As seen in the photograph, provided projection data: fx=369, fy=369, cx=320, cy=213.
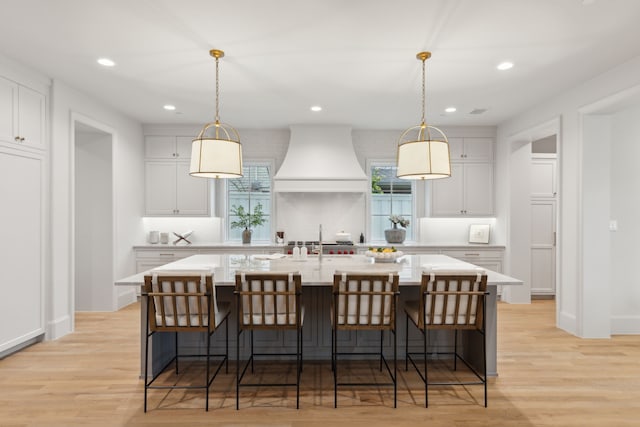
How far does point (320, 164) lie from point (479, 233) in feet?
9.13

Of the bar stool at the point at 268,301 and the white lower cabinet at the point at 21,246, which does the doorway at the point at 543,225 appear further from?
the white lower cabinet at the point at 21,246

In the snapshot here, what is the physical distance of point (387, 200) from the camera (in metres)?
6.30

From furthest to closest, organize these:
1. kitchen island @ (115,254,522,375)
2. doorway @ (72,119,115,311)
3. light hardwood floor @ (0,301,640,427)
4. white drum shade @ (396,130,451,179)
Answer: doorway @ (72,119,115,311)
kitchen island @ (115,254,522,375)
white drum shade @ (396,130,451,179)
light hardwood floor @ (0,301,640,427)

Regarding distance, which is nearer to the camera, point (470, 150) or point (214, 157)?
point (214, 157)

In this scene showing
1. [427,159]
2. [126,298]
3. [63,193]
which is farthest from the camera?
[126,298]

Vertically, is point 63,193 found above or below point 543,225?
above

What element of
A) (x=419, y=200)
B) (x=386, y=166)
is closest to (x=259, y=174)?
(x=386, y=166)

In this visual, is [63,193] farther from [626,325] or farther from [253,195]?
[626,325]

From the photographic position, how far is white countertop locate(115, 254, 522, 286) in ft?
8.80

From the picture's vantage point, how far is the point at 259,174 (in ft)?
20.3

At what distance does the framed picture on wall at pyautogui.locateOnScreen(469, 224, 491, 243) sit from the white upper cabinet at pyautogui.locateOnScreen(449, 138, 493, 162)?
1065 mm

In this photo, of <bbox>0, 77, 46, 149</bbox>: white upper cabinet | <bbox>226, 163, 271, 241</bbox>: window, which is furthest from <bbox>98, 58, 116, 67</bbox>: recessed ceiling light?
<bbox>226, 163, 271, 241</bbox>: window

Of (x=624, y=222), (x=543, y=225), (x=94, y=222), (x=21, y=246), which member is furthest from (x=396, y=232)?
(x=21, y=246)

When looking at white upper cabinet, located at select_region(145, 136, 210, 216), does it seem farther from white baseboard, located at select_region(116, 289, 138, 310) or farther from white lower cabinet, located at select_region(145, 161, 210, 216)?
white baseboard, located at select_region(116, 289, 138, 310)
